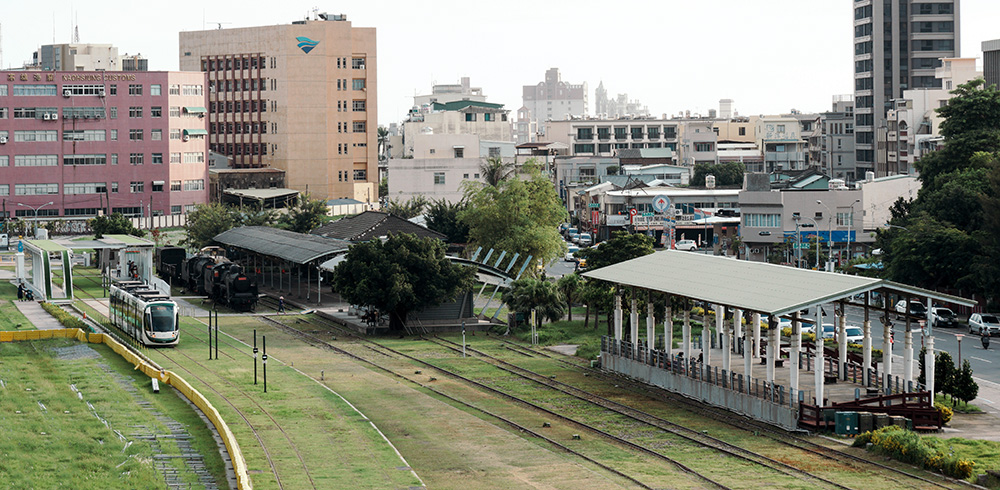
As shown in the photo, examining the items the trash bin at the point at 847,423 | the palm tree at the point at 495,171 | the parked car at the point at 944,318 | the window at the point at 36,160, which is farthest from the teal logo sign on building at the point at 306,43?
the trash bin at the point at 847,423

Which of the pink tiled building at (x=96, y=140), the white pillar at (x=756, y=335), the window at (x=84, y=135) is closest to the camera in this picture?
the white pillar at (x=756, y=335)

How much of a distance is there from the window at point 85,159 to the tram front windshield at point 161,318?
321 ft

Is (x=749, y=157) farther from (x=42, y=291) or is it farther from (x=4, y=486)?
(x=4, y=486)

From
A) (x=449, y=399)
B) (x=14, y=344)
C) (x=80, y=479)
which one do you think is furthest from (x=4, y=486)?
(x=14, y=344)

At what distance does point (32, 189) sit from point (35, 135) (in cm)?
644

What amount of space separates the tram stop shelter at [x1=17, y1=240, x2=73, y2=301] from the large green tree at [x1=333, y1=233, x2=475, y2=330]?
79.9 ft

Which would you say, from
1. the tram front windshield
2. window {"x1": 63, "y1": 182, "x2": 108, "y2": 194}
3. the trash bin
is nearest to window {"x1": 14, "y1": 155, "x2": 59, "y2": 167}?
window {"x1": 63, "y1": 182, "x2": 108, "y2": 194}

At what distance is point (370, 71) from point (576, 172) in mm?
33884

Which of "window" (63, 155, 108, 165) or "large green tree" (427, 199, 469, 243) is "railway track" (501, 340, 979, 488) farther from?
"window" (63, 155, 108, 165)

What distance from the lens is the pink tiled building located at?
14950cm

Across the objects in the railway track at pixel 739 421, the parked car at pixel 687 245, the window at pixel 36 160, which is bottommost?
the railway track at pixel 739 421

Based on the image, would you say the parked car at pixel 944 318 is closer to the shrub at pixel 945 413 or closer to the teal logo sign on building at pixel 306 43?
the shrub at pixel 945 413

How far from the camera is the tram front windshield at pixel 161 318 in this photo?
61.6 metres

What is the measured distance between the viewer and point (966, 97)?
98.6 meters
